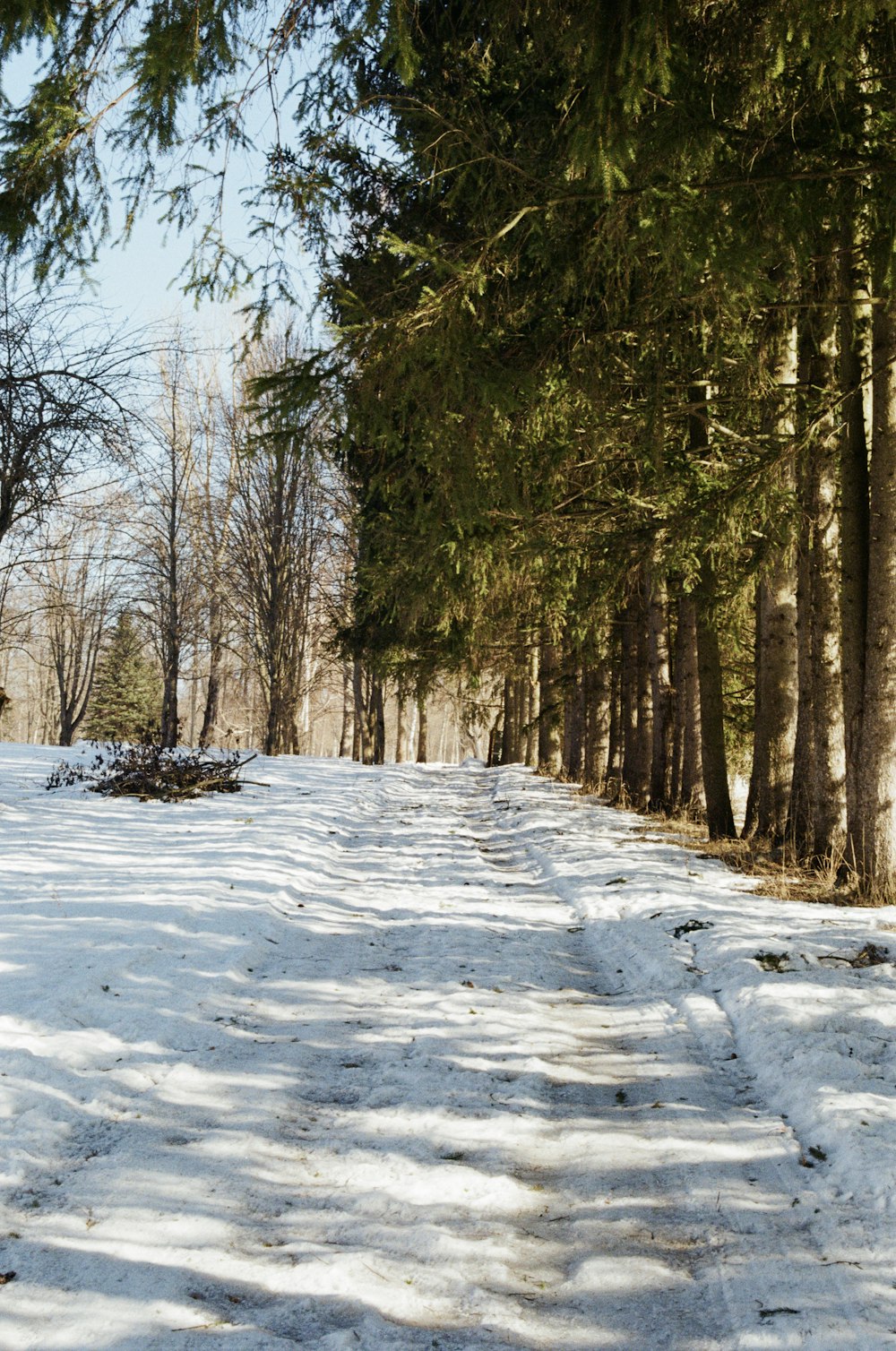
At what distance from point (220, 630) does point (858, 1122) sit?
2911cm

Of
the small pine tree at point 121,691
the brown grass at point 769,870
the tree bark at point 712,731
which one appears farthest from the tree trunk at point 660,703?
the small pine tree at point 121,691

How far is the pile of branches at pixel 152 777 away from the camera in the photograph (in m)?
13.7

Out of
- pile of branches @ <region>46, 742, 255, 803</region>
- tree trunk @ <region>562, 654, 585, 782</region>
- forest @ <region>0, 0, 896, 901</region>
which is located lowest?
pile of branches @ <region>46, 742, 255, 803</region>

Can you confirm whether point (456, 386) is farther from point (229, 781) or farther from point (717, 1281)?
point (229, 781)

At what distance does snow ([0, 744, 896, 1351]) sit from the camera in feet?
8.52

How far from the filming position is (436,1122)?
374cm

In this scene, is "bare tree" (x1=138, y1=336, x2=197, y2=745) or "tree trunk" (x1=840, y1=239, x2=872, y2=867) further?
"bare tree" (x1=138, y1=336, x2=197, y2=745)

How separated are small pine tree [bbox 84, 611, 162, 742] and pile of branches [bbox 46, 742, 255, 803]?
2564 cm

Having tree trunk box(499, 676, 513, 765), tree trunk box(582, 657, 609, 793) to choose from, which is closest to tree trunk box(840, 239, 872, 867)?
tree trunk box(582, 657, 609, 793)

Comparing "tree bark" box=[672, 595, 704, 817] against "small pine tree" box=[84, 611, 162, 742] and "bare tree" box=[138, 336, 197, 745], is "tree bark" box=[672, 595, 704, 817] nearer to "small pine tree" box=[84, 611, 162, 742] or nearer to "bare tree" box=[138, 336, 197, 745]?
"bare tree" box=[138, 336, 197, 745]

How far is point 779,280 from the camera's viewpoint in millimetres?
8906

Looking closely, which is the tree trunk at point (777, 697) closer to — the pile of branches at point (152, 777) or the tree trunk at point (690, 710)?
the tree trunk at point (690, 710)

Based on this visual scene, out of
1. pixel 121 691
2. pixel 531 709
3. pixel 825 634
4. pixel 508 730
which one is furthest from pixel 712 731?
pixel 121 691

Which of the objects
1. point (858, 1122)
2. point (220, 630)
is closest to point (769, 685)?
point (858, 1122)
